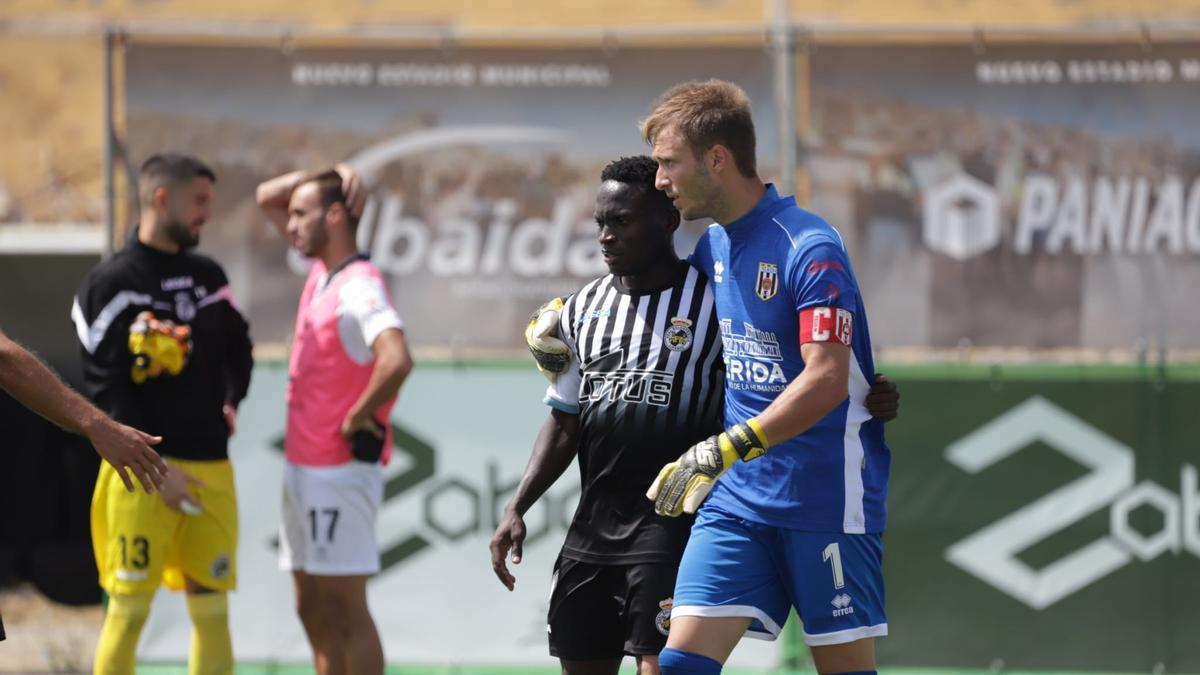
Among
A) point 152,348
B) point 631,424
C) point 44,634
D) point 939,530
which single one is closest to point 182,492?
point 152,348

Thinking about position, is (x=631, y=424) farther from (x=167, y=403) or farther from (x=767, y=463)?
(x=167, y=403)

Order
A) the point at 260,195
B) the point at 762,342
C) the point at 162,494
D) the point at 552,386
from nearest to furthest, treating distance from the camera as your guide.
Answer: the point at 762,342 → the point at 552,386 → the point at 162,494 → the point at 260,195

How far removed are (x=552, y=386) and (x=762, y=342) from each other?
85 centimetres

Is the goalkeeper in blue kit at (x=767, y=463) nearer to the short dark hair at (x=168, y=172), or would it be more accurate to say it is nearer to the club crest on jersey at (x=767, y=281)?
the club crest on jersey at (x=767, y=281)

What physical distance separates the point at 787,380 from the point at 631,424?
0.54 m

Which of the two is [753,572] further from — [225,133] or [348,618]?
[225,133]

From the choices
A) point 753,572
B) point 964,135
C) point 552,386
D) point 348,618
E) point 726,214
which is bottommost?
point 348,618

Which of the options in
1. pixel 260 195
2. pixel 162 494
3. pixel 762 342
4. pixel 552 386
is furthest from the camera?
pixel 260 195

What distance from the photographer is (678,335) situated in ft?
15.9

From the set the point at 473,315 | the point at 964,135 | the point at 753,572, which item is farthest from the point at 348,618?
the point at 964,135

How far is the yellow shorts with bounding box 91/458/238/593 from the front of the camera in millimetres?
6296

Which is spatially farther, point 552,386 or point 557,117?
point 557,117

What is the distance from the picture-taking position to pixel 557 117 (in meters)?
7.78

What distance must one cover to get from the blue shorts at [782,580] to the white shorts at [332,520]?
2.27 metres
